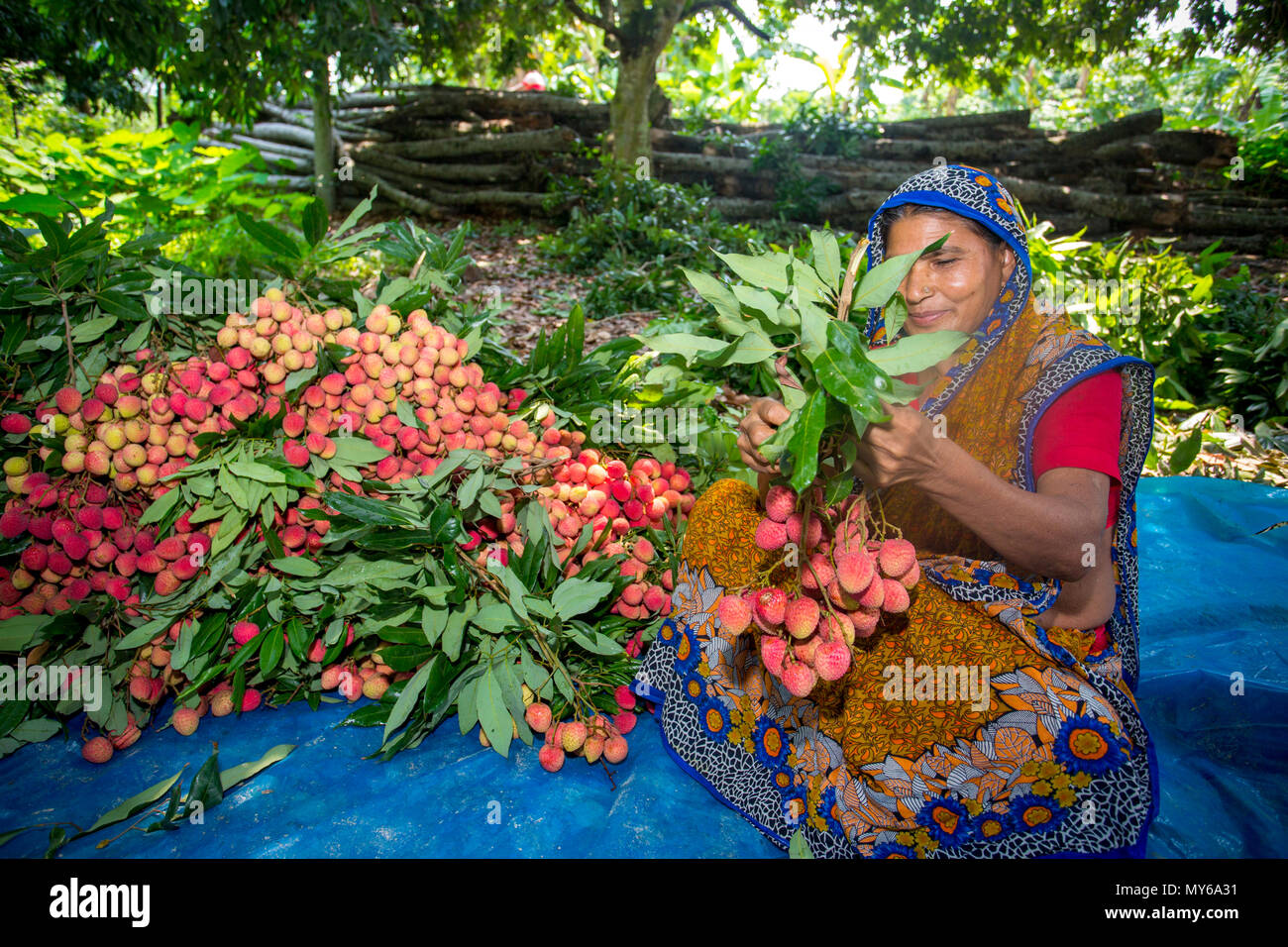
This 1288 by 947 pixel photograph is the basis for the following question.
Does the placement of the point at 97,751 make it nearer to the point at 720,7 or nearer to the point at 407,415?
the point at 407,415

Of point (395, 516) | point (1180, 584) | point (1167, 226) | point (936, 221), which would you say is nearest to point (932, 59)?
point (1167, 226)

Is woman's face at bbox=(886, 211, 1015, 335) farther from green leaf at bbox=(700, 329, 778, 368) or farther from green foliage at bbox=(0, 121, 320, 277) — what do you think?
green foliage at bbox=(0, 121, 320, 277)

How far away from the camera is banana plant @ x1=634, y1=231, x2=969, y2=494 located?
86 centimetres

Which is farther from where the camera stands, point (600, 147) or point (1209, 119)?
point (1209, 119)

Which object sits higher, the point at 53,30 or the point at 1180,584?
the point at 53,30

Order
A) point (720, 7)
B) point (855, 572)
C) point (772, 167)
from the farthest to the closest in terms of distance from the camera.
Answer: point (772, 167)
point (720, 7)
point (855, 572)

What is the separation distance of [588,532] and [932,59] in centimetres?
728

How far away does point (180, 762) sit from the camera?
4.59 ft

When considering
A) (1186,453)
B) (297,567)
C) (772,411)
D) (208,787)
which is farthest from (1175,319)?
(208,787)

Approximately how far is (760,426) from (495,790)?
82 cm

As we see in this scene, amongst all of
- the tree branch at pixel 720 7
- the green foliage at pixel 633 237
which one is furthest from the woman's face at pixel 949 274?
the tree branch at pixel 720 7

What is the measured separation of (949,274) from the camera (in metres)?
1.27

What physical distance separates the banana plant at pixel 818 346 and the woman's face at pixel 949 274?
24cm
